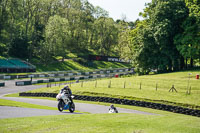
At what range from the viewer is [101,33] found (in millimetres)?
108875

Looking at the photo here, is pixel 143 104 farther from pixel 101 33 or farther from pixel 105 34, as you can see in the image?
pixel 101 33

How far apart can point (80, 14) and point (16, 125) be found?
305 feet

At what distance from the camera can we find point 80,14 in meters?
102

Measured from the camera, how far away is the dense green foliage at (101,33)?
189 ft

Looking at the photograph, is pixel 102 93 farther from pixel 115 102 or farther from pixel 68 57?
pixel 68 57

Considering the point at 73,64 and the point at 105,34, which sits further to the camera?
the point at 105,34

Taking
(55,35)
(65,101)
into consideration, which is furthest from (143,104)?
(55,35)

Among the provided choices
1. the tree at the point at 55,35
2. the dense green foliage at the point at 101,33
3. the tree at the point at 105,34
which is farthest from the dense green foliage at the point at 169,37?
the tree at the point at 105,34

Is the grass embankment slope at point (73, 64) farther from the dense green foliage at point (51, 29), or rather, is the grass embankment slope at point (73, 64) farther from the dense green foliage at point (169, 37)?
the dense green foliage at point (169, 37)

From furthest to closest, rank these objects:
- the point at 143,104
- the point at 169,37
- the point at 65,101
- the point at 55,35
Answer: the point at 55,35, the point at 169,37, the point at 143,104, the point at 65,101

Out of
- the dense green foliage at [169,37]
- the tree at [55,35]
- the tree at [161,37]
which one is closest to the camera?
the dense green foliage at [169,37]

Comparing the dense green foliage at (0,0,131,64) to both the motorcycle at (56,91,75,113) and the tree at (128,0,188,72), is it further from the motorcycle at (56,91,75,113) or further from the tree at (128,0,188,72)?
the motorcycle at (56,91,75,113)

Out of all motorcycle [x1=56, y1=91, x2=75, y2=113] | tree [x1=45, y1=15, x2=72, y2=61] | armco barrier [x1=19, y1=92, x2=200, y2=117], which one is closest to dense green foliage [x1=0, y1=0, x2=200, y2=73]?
tree [x1=45, y1=15, x2=72, y2=61]

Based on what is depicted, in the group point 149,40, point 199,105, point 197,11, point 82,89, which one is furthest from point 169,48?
point 199,105
